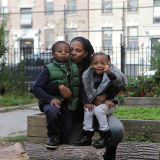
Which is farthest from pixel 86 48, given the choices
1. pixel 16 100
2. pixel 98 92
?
pixel 16 100

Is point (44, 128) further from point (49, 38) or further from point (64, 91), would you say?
point (49, 38)

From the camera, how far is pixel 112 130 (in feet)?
7.68

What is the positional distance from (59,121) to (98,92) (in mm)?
435

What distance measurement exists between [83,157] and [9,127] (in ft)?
8.50

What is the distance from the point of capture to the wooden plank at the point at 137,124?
3637 mm

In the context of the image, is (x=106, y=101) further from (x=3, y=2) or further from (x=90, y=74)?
(x=3, y=2)

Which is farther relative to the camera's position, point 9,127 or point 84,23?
point 84,23

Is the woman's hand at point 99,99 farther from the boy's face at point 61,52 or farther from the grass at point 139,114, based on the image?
the grass at point 139,114

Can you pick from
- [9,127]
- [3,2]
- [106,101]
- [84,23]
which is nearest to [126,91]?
[9,127]

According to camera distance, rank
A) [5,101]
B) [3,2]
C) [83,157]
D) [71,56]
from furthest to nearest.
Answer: [3,2]
[5,101]
[83,157]
[71,56]

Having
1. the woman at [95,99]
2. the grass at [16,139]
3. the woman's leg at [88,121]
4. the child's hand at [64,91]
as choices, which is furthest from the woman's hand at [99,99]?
the grass at [16,139]

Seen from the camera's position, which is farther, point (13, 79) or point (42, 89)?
point (13, 79)

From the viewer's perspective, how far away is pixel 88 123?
2.35m

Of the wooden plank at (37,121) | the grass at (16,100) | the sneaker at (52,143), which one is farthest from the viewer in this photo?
the grass at (16,100)
